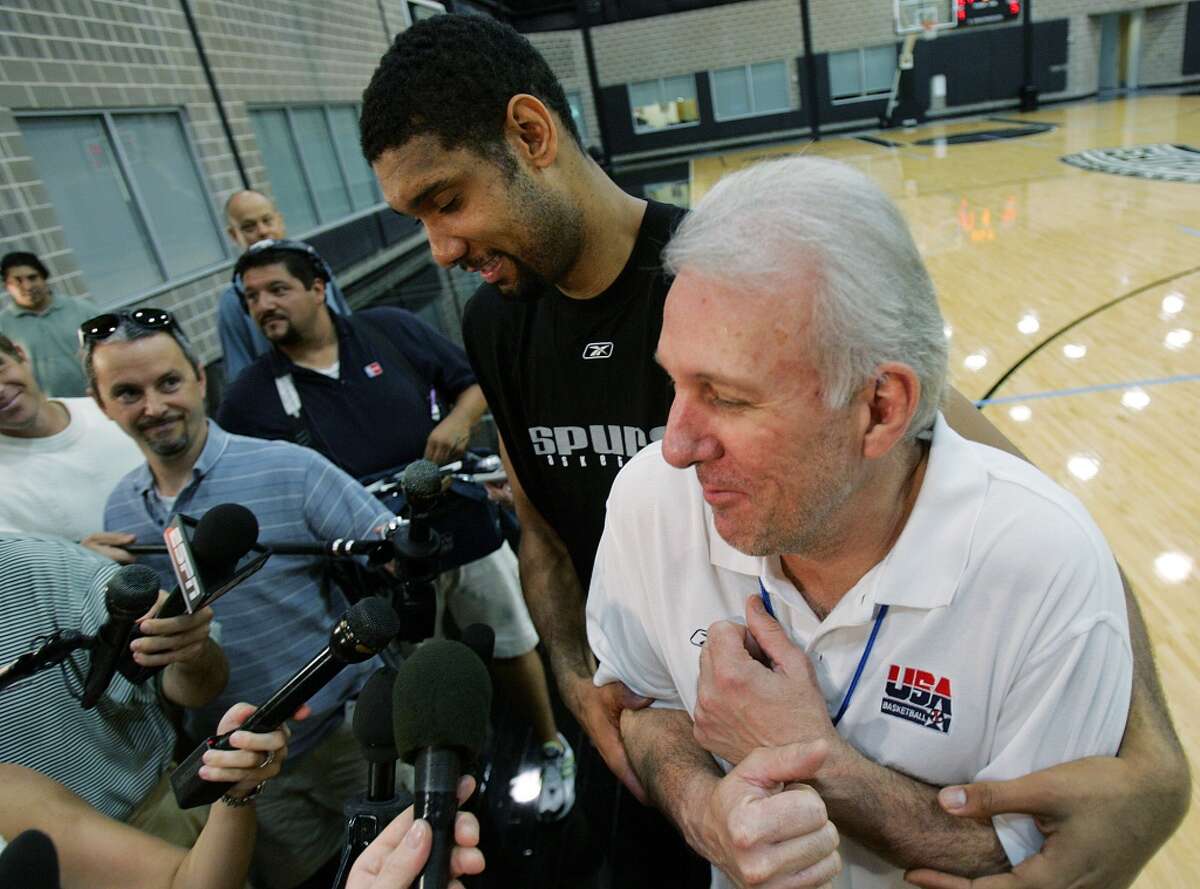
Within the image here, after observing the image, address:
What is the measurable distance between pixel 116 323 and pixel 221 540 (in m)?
0.89

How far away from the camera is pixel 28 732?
4.21 feet

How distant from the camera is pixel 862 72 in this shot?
17.6 m

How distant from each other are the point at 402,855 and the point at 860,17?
67.4 feet

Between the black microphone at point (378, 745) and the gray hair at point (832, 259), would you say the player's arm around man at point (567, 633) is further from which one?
the gray hair at point (832, 259)

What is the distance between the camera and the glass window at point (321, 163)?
9.74m

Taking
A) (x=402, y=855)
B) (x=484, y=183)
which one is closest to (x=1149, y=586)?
(x=484, y=183)

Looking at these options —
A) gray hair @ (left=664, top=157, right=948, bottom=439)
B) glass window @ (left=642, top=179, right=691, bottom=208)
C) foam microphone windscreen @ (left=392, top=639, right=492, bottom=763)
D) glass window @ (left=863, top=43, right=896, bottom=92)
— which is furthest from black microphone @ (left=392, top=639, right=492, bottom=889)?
glass window @ (left=863, top=43, right=896, bottom=92)

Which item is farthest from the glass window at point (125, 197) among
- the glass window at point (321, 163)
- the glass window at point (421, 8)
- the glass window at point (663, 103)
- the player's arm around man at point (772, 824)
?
the glass window at point (663, 103)

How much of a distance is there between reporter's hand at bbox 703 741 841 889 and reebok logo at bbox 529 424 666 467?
2.19 ft

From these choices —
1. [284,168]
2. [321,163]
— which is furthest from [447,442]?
[321,163]

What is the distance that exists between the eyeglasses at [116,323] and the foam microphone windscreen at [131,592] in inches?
32.9

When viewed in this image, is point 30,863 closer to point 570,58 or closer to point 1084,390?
point 1084,390

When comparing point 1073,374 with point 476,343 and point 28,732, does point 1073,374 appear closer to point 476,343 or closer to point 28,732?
point 476,343

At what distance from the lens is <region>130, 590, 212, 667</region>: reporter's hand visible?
1.33 metres
